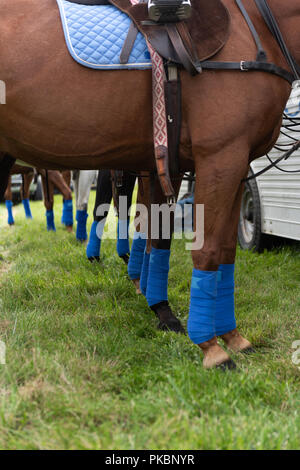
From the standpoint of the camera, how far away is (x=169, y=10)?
2256mm

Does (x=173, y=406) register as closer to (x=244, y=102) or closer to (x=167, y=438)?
(x=167, y=438)

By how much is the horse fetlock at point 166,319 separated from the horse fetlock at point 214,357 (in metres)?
0.68

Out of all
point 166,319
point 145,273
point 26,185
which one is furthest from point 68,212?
point 166,319

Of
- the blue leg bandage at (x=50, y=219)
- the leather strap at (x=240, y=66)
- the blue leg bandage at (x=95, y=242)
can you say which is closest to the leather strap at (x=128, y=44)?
the leather strap at (x=240, y=66)

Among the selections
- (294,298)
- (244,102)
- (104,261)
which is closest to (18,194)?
(104,261)

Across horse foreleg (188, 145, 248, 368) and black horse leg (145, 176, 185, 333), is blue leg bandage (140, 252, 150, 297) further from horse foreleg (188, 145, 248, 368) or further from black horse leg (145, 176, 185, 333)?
horse foreleg (188, 145, 248, 368)

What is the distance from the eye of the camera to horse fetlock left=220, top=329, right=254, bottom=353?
274 centimetres

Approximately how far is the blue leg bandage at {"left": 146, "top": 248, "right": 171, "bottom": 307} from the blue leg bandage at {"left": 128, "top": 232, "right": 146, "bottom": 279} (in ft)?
2.40

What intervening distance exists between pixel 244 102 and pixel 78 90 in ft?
2.69

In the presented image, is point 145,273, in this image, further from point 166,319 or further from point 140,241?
point 166,319

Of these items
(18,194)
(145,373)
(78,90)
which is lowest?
(18,194)

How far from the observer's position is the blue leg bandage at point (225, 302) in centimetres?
273

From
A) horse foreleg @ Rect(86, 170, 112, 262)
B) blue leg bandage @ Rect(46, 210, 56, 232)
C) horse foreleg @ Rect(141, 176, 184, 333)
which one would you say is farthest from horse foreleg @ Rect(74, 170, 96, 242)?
horse foreleg @ Rect(141, 176, 184, 333)
